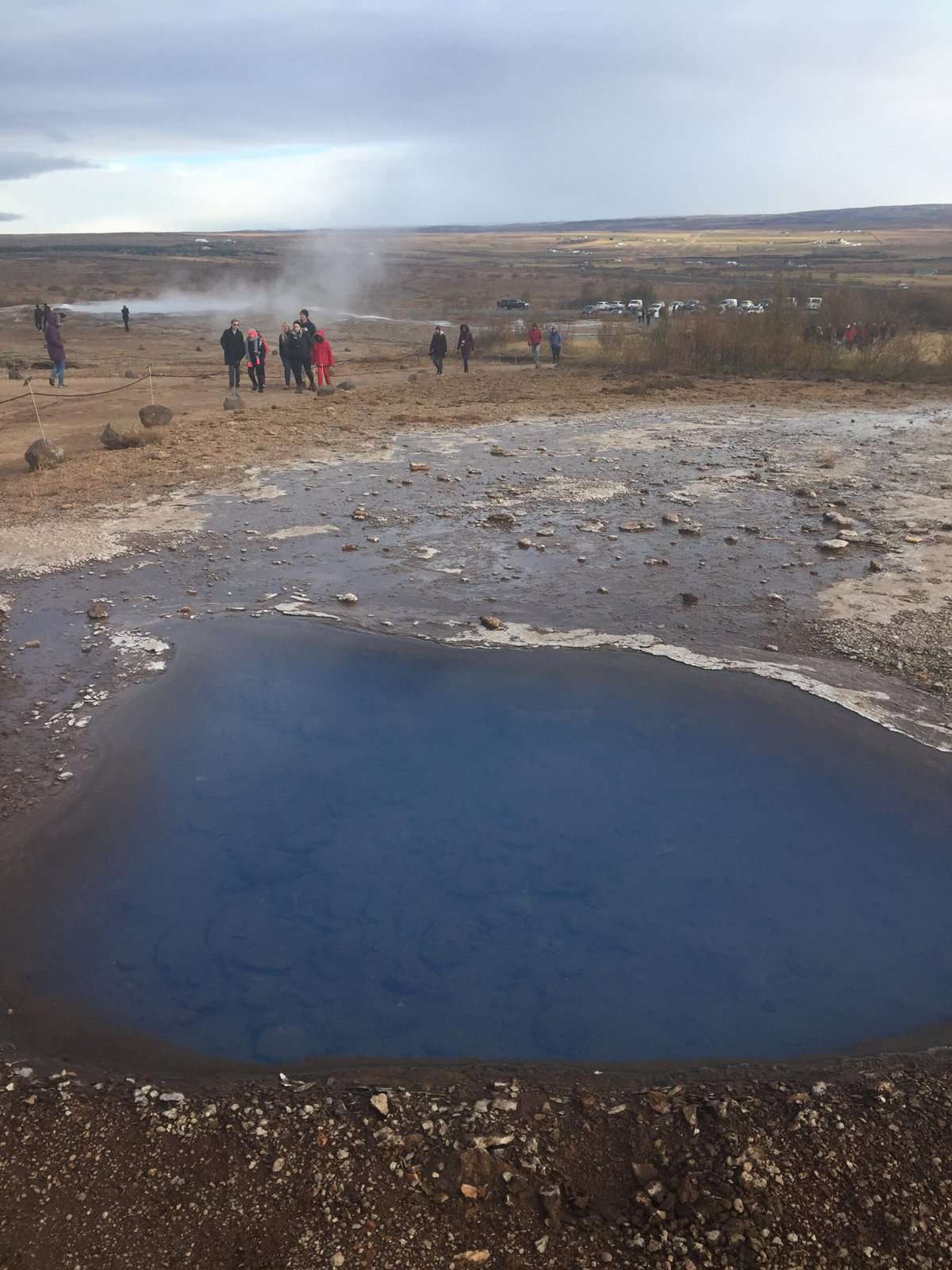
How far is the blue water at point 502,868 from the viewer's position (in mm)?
3537

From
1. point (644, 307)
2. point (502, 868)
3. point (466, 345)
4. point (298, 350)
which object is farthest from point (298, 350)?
point (644, 307)

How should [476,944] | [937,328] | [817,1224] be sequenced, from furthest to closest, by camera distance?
[937,328] → [476,944] → [817,1224]

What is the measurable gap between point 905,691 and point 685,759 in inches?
60.7

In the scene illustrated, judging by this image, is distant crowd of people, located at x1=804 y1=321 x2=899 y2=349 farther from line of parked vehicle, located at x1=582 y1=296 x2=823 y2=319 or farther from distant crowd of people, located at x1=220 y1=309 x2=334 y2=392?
Result: distant crowd of people, located at x1=220 y1=309 x2=334 y2=392

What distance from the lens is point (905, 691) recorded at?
5578 mm

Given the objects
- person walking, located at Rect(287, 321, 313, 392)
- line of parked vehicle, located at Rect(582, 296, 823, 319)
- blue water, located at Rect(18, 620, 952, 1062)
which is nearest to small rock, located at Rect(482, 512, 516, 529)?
blue water, located at Rect(18, 620, 952, 1062)

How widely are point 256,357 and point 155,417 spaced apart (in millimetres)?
3492

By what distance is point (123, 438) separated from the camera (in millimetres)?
11836

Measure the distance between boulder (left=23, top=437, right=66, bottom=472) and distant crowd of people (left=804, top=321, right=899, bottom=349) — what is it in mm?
14445

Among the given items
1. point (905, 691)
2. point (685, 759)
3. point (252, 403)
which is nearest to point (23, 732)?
point (685, 759)

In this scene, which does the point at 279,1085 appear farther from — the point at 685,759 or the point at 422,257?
the point at 422,257

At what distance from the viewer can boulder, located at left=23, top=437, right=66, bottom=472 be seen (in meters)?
10.8

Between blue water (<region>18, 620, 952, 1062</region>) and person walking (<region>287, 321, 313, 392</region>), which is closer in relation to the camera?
blue water (<region>18, 620, 952, 1062</region>)

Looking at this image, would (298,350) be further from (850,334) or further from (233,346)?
(850,334)
